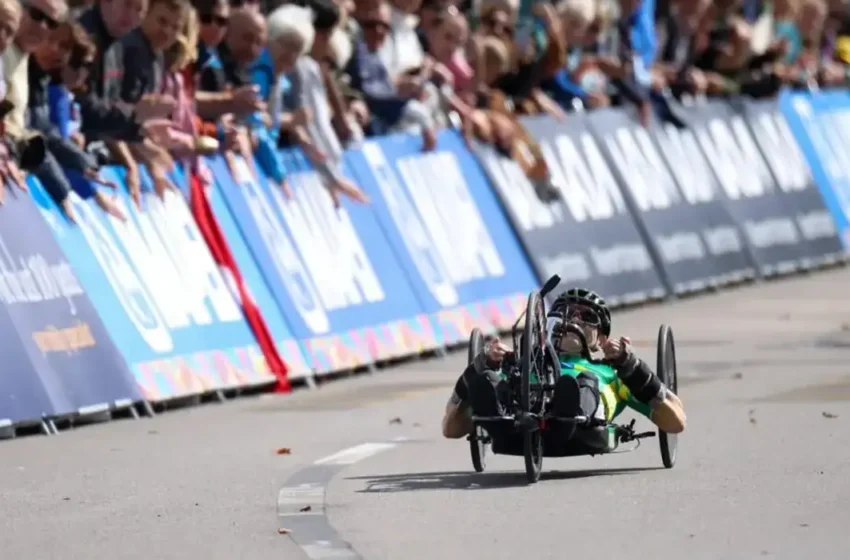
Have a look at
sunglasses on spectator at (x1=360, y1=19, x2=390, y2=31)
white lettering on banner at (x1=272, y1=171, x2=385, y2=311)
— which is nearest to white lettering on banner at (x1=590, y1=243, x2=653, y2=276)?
sunglasses on spectator at (x1=360, y1=19, x2=390, y2=31)

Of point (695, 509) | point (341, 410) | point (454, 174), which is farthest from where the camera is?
point (454, 174)

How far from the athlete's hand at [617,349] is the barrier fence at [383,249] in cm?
384

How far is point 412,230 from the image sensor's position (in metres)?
18.3

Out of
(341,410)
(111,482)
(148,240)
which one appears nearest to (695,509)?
(111,482)

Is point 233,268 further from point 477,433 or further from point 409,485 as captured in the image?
point 409,485

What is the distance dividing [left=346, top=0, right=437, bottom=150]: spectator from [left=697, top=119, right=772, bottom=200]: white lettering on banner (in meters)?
6.03

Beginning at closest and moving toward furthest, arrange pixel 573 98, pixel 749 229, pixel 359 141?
pixel 359 141, pixel 573 98, pixel 749 229

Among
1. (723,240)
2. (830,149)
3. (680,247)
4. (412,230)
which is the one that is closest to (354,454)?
(412,230)

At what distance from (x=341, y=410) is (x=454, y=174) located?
5203 millimetres

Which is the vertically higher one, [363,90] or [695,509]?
[363,90]

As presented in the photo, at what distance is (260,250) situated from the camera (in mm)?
16172

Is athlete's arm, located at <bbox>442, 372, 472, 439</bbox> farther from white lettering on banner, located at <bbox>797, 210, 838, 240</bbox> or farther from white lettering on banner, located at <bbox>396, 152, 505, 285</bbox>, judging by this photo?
white lettering on banner, located at <bbox>797, 210, 838, 240</bbox>

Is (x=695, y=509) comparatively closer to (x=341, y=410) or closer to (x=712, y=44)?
(x=341, y=410)

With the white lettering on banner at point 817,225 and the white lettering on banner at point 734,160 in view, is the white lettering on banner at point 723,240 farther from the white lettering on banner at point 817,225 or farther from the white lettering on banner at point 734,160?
the white lettering on banner at point 817,225
